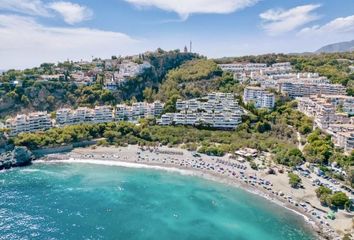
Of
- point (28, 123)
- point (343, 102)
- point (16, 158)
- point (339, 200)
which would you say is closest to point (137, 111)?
point (28, 123)

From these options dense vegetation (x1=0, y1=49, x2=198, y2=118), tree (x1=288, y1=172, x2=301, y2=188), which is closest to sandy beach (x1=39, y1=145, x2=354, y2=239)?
tree (x1=288, y1=172, x2=301, y2=188)

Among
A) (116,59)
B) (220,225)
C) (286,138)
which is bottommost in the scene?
(220,225)

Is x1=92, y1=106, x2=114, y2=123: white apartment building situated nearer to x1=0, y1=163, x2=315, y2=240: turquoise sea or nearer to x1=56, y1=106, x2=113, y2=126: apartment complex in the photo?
x1=56, y1=106, x2=113, y2=126: apartment complex

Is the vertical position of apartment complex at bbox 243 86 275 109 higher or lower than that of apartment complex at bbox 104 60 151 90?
lower

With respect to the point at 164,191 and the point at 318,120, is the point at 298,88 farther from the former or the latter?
the point at 164,191

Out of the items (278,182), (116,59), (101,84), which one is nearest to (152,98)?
(101,84)

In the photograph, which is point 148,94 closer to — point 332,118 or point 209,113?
point 209,113
